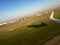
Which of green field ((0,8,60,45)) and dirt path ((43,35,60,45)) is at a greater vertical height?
green field ((0,8,60,45))

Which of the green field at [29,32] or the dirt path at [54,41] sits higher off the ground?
the green field at [29,32]

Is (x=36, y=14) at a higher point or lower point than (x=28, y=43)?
higher

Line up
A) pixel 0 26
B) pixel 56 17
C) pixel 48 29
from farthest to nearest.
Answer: pixel 56 17
pixel 48 29
pixel 0 26

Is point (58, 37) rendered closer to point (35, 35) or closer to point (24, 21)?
point (35, 35)

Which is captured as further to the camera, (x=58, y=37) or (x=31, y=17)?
(x=31, y=17)

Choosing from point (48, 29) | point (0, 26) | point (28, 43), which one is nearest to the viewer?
point (28, 43)

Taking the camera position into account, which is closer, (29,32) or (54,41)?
(54,41)

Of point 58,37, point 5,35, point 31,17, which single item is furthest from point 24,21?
point 58,37

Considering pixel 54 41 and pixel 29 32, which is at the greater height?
pixel 29 32
